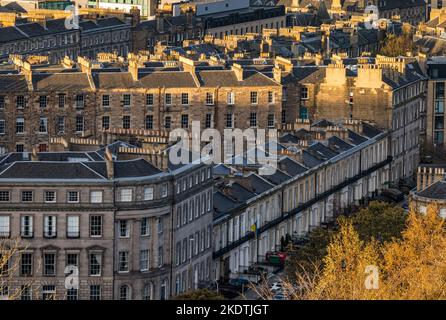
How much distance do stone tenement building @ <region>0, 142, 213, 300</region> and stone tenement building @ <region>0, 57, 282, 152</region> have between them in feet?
147

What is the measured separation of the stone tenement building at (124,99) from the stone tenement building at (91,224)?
147 ft

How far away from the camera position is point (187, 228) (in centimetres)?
11894

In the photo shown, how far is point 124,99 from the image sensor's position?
166 meters

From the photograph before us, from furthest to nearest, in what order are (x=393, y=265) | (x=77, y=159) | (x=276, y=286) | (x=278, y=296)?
(x=276, y=286)
(x=77, y=159)
(x=278, y=296)
(x=393, y=265)

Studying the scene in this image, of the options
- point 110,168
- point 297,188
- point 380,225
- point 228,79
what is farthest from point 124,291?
point 228,79

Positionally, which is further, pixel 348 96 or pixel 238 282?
pixel 348 96

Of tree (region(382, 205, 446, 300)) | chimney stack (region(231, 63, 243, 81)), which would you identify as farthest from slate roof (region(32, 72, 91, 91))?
tree (region(382, 205, 446, 300))

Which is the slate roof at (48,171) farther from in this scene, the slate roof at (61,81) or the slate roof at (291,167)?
the slate roof at (61,81)

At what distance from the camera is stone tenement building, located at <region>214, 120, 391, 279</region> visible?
130375 millimetres

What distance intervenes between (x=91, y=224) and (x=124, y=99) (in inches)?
2138

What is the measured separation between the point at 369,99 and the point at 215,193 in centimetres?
4758

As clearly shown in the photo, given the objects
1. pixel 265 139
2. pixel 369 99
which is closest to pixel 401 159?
pixel 369 99

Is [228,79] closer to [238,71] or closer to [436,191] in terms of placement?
[238,71]

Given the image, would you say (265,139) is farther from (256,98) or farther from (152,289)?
(152,289)
